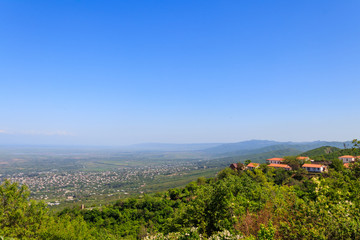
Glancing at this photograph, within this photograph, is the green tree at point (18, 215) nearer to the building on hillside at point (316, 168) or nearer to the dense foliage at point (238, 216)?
the dense foliage at point (238, 216)

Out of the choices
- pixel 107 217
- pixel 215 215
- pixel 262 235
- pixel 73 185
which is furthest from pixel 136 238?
pixel 73 185

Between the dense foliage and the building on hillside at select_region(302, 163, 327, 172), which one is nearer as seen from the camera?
the dense foliage

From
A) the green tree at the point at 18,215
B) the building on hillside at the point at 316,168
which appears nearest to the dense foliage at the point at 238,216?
the green tree at the point at 18,215

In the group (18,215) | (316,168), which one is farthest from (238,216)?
(316,168)

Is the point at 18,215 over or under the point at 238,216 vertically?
under

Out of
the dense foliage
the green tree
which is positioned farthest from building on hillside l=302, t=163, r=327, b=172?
the green tree

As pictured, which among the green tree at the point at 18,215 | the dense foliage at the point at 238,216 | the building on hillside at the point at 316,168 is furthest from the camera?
the building on hillside at the point at 316,168

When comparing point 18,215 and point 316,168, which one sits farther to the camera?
point 316,168

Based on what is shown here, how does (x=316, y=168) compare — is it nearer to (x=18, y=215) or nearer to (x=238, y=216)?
(x=238, y=216)

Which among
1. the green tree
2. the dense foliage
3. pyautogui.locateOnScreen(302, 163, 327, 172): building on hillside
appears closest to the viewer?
the dense foliage

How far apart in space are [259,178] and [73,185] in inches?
4326

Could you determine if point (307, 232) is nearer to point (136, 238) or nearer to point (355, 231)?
point (355, 231)

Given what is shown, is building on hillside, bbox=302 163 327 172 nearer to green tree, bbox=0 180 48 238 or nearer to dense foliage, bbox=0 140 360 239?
dense foliage, bbox=0 140 360 239

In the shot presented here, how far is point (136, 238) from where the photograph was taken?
1093 inches
